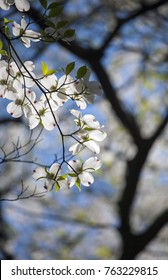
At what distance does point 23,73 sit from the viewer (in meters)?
1.00

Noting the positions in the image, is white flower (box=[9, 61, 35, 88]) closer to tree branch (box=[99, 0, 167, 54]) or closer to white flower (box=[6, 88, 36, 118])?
white flower (box=[6, 88, 36, 118])

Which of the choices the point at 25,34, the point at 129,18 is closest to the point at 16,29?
the point at 25,34

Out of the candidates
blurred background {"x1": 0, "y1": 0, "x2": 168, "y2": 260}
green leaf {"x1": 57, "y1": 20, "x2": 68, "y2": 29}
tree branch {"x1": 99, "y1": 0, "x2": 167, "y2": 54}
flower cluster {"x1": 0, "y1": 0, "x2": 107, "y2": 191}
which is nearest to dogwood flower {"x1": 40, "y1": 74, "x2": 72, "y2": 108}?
flower cluster {"x1": 0, "y1": 0, "x2": 107, "y2": 191}

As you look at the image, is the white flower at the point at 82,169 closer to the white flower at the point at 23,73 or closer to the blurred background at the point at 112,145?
the white flower at the point at 23,73

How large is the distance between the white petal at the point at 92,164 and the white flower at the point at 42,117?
0.12 meters

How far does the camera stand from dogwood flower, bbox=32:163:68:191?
0.99m

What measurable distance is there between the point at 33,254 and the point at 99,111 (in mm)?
1906

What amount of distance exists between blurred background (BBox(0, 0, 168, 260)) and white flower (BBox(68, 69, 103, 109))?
1.45m

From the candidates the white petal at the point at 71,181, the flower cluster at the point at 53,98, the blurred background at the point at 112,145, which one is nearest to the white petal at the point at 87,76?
the flower cluster at the point at 53,98

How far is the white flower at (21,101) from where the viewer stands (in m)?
1.00
